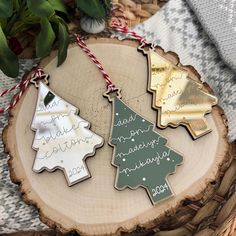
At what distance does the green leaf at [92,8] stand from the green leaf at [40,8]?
9cm

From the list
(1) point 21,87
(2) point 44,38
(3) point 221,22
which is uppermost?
(3) point 221,22

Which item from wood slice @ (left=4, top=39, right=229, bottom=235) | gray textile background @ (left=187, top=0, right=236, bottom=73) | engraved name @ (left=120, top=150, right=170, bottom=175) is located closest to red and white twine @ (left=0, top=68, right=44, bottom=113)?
wood slice @ (left=4, top=39, right=229, bottom=235)

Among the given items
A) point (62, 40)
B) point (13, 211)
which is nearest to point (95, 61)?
point (62, 40)

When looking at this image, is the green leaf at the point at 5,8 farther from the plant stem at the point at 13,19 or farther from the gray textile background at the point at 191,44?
the gray textile background at the point at 191,44

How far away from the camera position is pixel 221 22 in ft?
3.16

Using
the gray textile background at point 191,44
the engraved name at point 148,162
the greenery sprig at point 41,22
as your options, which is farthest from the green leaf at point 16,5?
the engraved name at point 148,162

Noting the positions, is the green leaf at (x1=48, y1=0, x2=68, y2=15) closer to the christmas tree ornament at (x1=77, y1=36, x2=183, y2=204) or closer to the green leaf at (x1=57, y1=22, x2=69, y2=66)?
the green leaf at (x1=57, y1=22, x2=69, y2=66)

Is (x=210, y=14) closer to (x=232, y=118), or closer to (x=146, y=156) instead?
(x=232, y=118)

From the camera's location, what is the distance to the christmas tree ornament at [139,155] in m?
0.78

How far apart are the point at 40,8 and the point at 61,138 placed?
8.2 inches

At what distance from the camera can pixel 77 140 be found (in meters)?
0.81

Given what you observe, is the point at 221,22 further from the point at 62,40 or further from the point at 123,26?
the point at 62,40

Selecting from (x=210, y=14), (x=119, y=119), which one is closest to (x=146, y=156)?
(x=119, y=119)

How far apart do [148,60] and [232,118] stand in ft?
0.62
